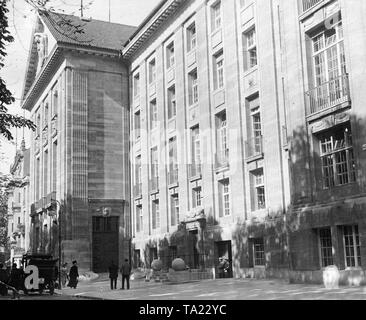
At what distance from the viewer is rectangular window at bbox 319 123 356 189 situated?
68.7 ft

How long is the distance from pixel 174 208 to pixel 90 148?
33.5 ft

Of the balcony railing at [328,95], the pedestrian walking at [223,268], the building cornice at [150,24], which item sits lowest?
the pedestrian walking at [223,268]

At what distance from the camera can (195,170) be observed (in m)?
33.9

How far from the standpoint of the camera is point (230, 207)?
30.2 metres

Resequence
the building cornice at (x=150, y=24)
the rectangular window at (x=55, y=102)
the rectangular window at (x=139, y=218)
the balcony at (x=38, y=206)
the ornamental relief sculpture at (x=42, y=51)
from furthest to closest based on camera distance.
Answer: the balcony at (x=38, y=206) < the rectangular window at (x=55, y=102) < the ornamental relief sculpture at (x=42, y=51) < the rectangular window at (x=139, y=218) < the building cornice at (x=150, y=24)

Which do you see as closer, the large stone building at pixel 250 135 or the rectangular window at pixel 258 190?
the large stone building at pixel 250 135

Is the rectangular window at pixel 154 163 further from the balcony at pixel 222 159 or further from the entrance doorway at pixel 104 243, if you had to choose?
the balcony at pixel 222 159

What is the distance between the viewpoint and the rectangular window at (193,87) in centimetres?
3506

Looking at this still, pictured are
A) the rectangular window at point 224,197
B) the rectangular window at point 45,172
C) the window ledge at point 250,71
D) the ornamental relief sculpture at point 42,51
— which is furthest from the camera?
the rectangular window at point 45,172

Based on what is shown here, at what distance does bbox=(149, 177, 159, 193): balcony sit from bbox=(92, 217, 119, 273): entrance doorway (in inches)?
233

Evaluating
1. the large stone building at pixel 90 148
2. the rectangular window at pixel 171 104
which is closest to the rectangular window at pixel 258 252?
the rectangular window at pixel 171 104

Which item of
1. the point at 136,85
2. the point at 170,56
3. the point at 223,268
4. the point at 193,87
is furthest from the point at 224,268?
the point at 136,85

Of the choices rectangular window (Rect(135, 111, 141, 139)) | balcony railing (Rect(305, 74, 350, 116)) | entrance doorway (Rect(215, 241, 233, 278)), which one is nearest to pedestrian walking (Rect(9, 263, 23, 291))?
entrance doorway (Rect(215, 241, 233, 278))

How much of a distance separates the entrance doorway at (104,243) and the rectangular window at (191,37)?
15980 mm
